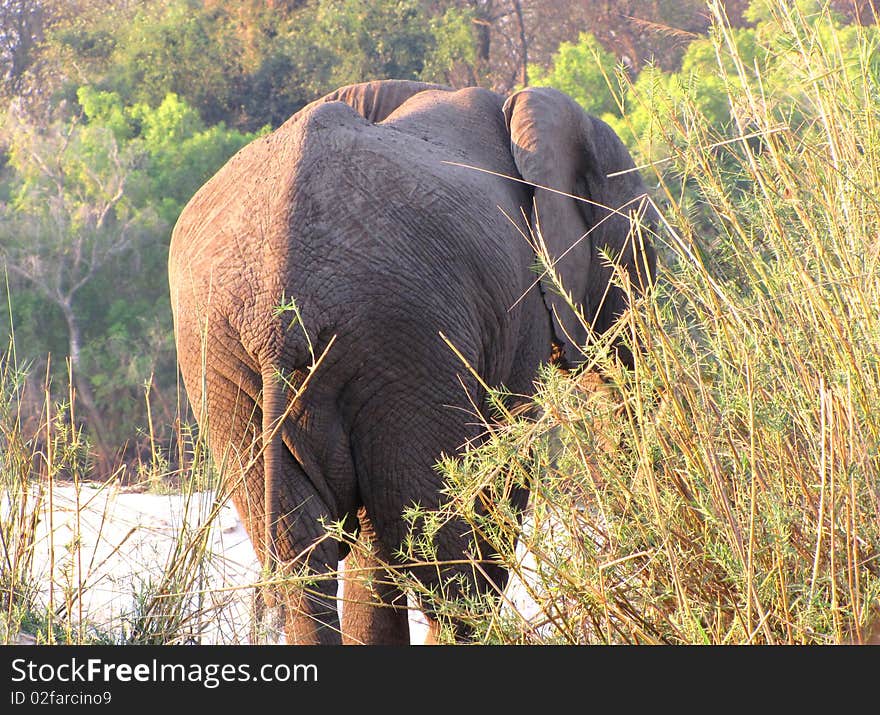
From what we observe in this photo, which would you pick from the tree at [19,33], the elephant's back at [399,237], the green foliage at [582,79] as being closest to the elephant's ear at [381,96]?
the elephant's back at [399,237]

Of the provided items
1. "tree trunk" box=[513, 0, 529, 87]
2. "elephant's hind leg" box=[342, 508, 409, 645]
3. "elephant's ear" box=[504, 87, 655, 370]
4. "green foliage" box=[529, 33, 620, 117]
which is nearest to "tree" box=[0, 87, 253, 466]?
"green foliage" box=[529, 33, 620, 117]

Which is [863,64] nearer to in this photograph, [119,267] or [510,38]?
[119,267]

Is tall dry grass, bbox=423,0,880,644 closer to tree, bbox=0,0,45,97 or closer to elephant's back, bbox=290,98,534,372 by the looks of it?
elephant's back, bbox=290,98,534,372

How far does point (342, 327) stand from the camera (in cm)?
278

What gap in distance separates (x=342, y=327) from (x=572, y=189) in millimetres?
1519

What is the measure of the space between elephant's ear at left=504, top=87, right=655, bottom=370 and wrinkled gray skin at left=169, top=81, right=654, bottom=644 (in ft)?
1.30

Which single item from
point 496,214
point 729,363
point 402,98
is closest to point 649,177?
point 402,98

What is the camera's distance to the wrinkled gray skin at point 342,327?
2.77m

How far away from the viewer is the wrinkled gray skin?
9.09 ft

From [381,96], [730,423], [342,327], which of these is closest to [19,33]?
[381,96]

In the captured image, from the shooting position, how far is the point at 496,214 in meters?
3.26

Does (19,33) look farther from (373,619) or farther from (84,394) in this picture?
(373,619)

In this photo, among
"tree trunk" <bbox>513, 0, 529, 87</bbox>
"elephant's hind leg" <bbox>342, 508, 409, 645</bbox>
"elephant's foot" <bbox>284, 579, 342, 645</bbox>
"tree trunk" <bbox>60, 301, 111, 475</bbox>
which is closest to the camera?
"elephant's foot" <bbox>284, 579, 342, 645</bbox>

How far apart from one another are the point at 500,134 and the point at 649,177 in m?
9.61
